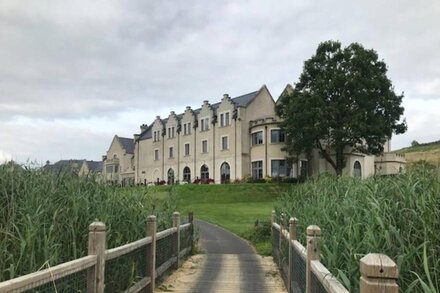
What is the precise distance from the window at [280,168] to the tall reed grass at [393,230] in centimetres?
3954

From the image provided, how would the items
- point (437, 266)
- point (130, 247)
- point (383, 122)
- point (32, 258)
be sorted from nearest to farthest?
point (437, 266)
point (32, 258)
point (130, 247)
point (383, 122)

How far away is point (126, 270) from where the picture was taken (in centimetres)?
574

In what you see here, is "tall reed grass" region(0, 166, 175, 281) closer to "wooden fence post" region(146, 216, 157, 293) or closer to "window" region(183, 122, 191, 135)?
"wooden fence post" region(146, 216, 157, 293)

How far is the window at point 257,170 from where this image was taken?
46.0 meters

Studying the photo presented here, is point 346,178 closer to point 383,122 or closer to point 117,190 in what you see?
point 117,190

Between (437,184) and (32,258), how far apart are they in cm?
354

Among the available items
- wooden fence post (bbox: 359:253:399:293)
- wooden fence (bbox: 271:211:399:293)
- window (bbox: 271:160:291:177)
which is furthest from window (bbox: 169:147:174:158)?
wooden fence post (bbox: 359:253:399:293)

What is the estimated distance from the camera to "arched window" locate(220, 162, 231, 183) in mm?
48922

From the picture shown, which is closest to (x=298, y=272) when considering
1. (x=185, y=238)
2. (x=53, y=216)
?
(x=53, y=216)

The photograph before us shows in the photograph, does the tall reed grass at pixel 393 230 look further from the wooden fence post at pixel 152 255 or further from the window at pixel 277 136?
→ the window at pixel 277 136

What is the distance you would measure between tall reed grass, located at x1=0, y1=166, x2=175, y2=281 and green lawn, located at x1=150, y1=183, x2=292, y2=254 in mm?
13163

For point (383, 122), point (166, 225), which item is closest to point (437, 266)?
point (166, 225)

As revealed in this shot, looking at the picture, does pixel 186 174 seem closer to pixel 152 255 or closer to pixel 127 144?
pixel 127 144

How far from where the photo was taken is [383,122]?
4081cm
